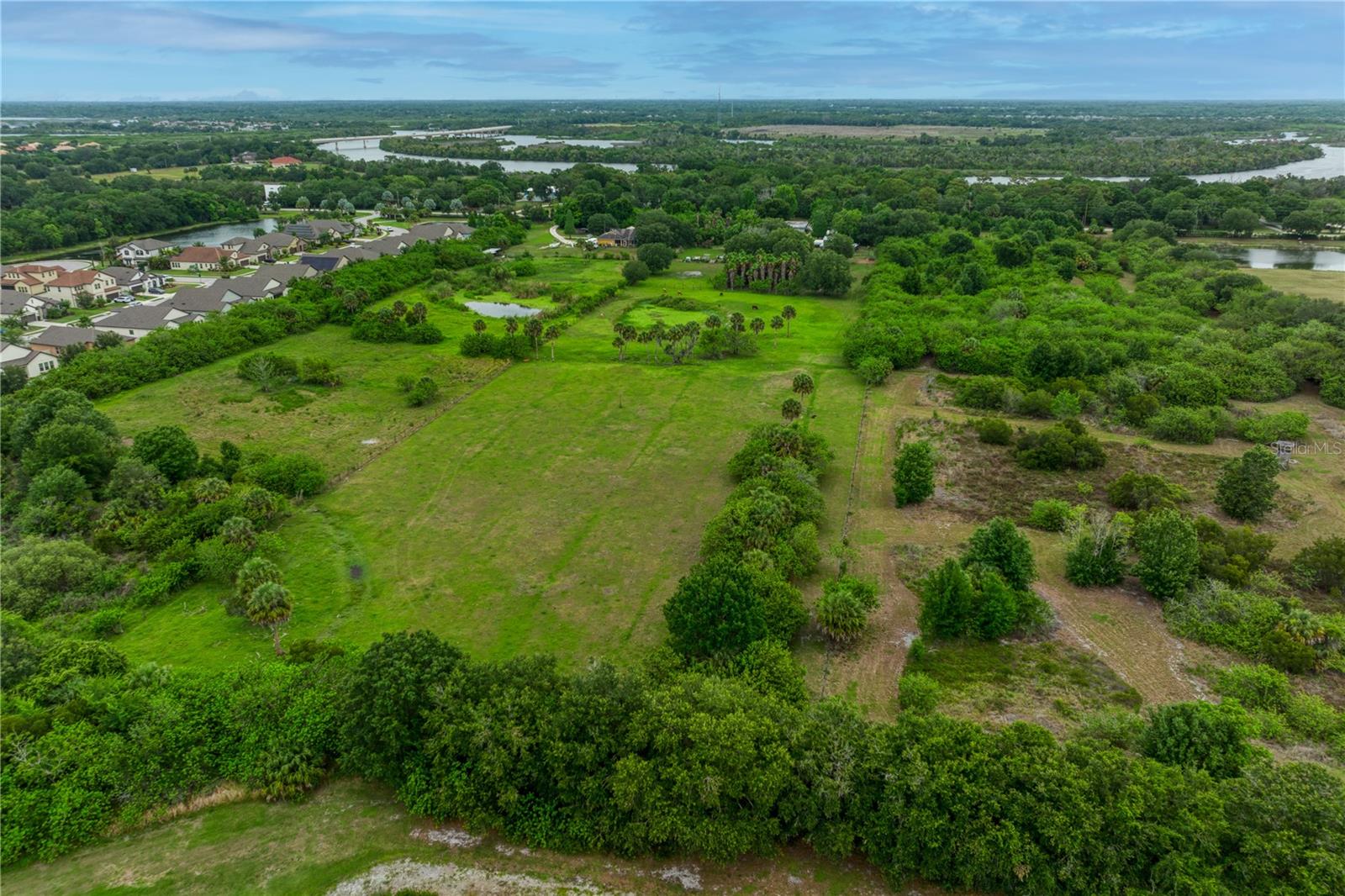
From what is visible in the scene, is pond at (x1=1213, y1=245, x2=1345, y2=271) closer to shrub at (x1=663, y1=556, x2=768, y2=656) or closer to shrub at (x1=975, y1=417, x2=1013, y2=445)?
shrub at (x1=975, y1=417, x2=1013, y2=445)

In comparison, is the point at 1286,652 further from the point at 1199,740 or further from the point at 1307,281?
the point at 1307,281

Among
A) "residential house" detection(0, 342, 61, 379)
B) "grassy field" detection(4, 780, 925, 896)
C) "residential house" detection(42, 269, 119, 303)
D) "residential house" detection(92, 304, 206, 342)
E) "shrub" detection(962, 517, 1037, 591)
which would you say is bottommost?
"grassy field" detection(4, 780, 925, 896)

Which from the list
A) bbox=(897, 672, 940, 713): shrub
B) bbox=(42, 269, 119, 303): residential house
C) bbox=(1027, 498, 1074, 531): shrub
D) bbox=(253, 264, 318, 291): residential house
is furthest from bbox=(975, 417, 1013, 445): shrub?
bbox=(42, 269, 119, 303): residential house

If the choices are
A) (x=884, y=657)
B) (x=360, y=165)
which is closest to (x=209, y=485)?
(x=884, y=657)

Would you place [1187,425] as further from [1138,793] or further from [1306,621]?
[1138,793]

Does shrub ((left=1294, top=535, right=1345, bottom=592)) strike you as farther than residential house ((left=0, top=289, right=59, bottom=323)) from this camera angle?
No

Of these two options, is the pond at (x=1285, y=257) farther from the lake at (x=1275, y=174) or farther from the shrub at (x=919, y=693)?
the shrub at (x=919, y=693)
